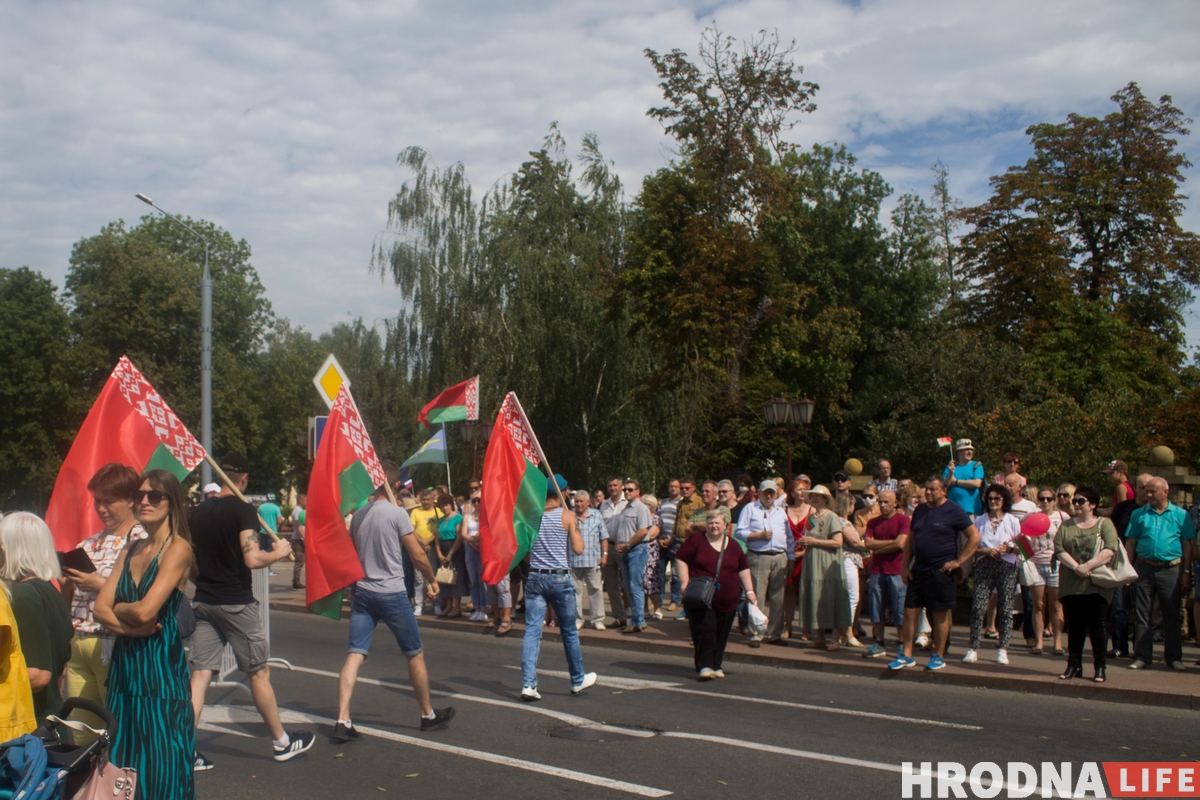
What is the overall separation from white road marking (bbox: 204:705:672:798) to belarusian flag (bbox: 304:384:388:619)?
3.07 feet

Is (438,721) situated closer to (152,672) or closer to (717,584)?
(717,584)

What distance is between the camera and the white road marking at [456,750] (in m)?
6.25

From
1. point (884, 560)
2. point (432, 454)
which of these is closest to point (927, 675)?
point (884, 560)

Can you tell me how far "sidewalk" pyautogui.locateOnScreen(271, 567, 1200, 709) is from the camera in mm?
9180

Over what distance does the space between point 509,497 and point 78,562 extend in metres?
4.60

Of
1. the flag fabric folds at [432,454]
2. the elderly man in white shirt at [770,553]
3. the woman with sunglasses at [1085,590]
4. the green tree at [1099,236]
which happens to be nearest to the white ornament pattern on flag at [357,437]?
the elderly man in white shirt at [770,553]

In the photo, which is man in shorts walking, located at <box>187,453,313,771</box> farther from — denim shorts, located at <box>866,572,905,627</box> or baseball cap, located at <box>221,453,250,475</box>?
denim shorts, located at <box>866,572,905,627</box>

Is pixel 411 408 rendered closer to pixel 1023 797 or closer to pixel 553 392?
pixel 553 392

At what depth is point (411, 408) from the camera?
110 feet

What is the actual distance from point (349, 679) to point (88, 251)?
5196 centimetres

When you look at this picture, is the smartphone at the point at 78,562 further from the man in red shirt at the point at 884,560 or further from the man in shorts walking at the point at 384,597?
the man in red shirt at the point at 884,560

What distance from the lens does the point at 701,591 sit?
10062mm

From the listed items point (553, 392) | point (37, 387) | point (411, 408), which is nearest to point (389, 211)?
point (411, 408)

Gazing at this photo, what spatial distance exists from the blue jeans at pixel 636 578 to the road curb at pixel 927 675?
73cm
